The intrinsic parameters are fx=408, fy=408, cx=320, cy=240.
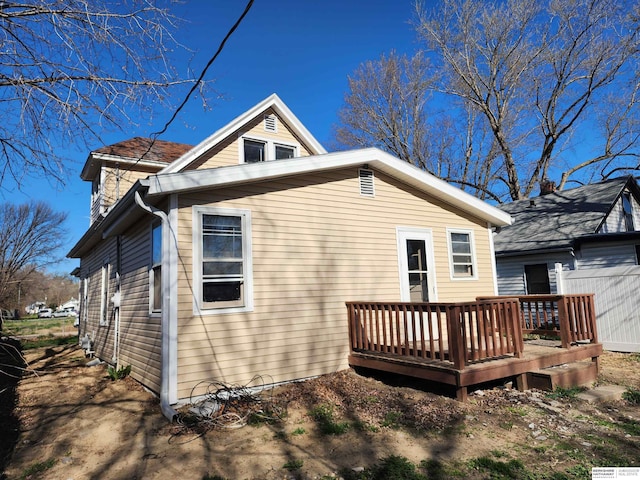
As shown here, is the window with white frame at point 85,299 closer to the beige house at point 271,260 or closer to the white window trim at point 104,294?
the white window trim at point 104,294

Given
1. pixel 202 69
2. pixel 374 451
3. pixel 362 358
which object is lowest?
pixel 374 451

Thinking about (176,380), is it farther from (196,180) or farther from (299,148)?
(299,148)

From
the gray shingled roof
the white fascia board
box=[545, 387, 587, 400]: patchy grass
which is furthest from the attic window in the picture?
the white fascia board

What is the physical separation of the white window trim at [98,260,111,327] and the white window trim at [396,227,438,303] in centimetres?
689

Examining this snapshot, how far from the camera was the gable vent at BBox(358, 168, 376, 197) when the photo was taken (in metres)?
8.20

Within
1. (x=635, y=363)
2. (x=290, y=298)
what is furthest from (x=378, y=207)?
(x=635, y=363)

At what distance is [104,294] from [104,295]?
0.03 metres

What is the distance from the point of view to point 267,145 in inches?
491

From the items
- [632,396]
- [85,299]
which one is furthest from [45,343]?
[632,396]

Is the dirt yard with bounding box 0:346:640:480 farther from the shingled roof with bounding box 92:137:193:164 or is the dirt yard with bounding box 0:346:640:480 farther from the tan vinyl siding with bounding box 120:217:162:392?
the shingled roof with bounding box 92:137:193:164

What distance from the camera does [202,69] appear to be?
15.1 feet

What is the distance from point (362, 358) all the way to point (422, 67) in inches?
808

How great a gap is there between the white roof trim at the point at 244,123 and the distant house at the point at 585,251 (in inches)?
308

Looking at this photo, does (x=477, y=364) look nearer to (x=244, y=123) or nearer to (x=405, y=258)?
(x=405, y=258)
